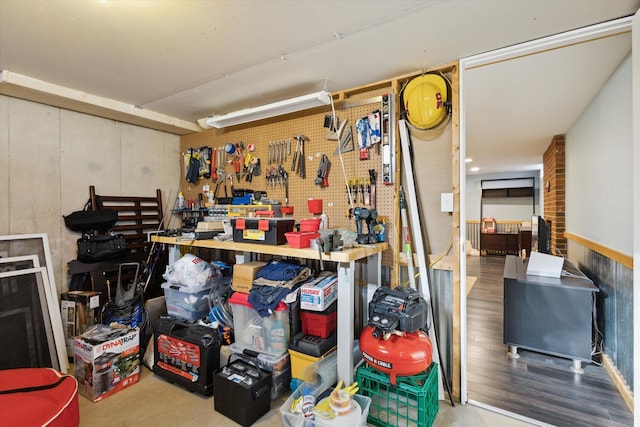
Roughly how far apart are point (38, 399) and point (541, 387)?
3212 millimetres

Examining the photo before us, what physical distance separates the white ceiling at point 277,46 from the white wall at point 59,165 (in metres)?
0.27

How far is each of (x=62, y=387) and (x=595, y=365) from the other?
3.87 metres

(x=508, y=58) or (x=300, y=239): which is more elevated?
(x=508, y=58)

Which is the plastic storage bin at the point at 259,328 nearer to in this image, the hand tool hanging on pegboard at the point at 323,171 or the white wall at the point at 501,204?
the hand tool hanging on pegboard at the point at 323,171

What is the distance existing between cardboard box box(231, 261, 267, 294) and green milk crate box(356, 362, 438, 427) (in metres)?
0.96

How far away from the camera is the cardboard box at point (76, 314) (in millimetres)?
2590

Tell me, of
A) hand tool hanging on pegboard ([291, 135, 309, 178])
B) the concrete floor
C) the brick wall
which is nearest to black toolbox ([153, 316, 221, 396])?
the concrete floor

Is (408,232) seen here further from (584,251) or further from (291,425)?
(584,251)

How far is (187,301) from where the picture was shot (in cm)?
255

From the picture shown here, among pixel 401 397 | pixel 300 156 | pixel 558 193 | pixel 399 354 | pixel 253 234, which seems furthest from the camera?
pixel 558 193

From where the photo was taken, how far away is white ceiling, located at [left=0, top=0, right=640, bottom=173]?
59.9 inches

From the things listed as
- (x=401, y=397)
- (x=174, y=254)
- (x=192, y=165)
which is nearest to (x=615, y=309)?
(x=401, y=397)

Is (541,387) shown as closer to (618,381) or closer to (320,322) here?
(618,381)

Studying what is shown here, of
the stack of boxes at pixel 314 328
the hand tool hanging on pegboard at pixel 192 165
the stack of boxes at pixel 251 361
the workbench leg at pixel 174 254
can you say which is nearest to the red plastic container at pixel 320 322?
the stack of boxes at pixel 314 328
